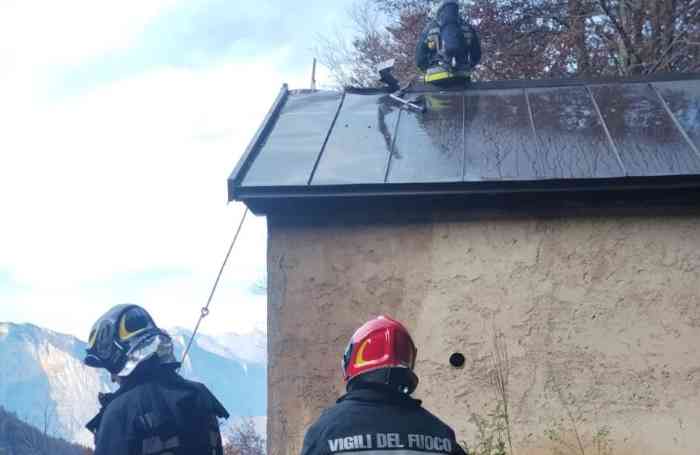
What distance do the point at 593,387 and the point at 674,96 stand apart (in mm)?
2885

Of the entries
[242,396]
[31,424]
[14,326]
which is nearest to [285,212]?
[31,424]

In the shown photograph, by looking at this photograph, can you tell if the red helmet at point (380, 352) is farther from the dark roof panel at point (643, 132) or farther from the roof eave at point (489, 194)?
the dark roof panel at point (643, 132)

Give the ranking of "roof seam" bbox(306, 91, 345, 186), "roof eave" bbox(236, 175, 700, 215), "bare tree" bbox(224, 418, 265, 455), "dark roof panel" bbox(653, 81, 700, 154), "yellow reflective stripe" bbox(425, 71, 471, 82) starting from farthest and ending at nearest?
1. "bare tree" bbox(224, 418, 265, 455)
2. "yellow reflective stripe" bbox(425, 71, 471, 82)
3. "dark roof panel" bbox(653, 81, 700, 154)
4. "roof seam" bbox(306, 91, 345, 186)
5. "roof eave" bbox(236, 175, 700, 215)

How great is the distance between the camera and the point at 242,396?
125625mm

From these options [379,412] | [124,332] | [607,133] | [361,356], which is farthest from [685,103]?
[124,332]

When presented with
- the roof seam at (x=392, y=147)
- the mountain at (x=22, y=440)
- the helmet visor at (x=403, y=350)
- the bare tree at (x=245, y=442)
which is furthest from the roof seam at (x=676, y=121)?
the bare tree at (x=245, y=442)

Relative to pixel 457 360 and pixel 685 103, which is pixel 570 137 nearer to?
pixel 685 103

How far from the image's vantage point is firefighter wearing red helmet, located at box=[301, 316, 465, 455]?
350 cm

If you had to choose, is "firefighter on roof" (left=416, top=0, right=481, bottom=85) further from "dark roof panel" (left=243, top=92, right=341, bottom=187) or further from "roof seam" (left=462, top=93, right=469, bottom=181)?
"dark roof panel" (left=243, top=92, right=341, bottom=187)

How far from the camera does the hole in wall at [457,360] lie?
21.5ft

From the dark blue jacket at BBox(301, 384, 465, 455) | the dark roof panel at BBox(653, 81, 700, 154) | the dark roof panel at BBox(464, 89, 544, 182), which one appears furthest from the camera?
the dark roof panel at BBox(653, 81, 700, 154)

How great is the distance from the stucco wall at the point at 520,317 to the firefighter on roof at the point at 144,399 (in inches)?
94.6

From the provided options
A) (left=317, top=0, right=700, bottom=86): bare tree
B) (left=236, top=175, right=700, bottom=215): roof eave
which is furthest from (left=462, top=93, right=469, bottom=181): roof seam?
(left=317, top=0, right=700, bottom=86): bare tree

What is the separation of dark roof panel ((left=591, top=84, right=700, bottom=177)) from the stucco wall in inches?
15.4
